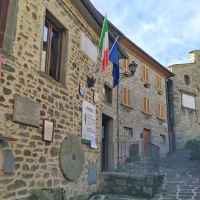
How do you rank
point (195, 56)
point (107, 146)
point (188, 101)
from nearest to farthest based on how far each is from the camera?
point (107, 146), point (188, 101), point (195, 56)

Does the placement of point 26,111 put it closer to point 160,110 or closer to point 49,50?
point 49,50

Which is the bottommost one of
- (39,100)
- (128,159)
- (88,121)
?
(128,159)

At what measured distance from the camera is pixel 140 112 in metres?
13.0

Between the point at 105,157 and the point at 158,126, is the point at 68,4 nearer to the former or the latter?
the point at 105,157

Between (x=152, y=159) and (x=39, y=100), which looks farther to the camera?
Result: (x=152, y=159)

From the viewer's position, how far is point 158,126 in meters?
14.6

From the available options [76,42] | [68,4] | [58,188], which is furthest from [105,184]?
[68,4]

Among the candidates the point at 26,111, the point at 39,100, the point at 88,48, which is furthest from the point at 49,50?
the point at 88,48

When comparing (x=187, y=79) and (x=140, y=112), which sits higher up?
(x=187, y=79)

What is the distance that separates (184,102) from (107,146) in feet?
33.4

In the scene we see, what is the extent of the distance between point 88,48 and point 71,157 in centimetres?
308

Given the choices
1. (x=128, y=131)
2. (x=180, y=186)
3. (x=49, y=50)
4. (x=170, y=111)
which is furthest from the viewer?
(x=170, y=111)

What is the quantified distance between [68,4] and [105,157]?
4992 mm

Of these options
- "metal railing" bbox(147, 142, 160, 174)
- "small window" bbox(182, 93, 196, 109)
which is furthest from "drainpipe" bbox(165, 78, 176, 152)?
"metal railing" bbox(147, 142, 160, 174)
